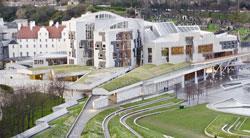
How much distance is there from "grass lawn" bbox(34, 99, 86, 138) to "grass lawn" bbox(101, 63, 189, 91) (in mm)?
3276

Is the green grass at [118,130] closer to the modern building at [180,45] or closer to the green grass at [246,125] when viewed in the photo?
the green grass at [246,125]

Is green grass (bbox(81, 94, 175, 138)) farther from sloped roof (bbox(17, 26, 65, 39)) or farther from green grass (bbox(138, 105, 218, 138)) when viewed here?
sloped roof (bbox(17, 26, 65, 39))

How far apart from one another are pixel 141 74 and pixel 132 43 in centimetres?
484

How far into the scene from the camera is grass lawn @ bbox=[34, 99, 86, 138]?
24252 mm

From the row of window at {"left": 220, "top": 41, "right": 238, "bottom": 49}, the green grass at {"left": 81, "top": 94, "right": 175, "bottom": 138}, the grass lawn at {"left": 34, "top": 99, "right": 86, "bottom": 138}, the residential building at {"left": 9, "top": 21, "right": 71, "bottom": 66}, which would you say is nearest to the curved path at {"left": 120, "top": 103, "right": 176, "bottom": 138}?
the green grass at {"left": 81, "top": 94, "right": 175, "bottom": 138}

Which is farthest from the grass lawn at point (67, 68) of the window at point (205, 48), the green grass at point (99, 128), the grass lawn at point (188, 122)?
the grass lawn at point (188, 122)

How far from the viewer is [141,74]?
35.2 metres

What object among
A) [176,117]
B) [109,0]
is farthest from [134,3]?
[176,117]

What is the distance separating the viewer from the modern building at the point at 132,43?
38.7m

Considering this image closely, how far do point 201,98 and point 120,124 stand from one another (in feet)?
29.3

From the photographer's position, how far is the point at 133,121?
27.5 meters

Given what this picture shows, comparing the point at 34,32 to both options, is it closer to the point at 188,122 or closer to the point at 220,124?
the point at 188,122

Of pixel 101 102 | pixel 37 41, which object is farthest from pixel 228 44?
pixel 101 102

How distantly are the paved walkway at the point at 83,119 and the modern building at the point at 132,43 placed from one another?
26.0 ft
